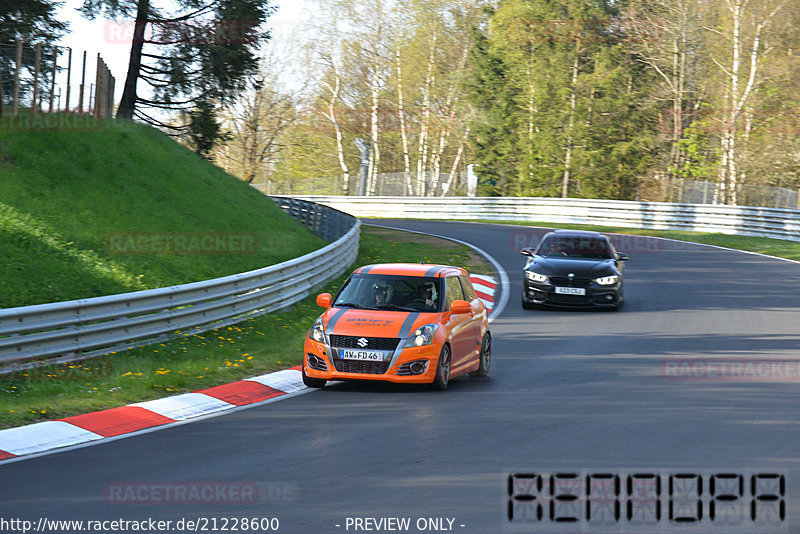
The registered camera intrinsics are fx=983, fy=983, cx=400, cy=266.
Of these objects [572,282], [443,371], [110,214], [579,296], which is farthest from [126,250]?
[443,371]

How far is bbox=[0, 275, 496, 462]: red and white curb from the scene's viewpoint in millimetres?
8711

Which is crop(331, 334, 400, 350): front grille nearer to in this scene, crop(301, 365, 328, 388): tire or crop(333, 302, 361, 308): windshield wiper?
crop(301, 365, 328, 388): tire

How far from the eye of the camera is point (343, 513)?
6.47 metres

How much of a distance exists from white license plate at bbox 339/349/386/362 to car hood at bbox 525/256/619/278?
9477 mm

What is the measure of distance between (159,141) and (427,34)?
42.4m

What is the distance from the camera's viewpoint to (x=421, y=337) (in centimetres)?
1157

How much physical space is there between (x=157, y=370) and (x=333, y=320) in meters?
2.53

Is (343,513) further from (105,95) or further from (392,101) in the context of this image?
(392,101)

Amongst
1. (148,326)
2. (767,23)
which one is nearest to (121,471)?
(148,326)

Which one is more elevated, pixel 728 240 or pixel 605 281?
pixel 728 240

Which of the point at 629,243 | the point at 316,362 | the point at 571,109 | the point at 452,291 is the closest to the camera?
the point at 316,362

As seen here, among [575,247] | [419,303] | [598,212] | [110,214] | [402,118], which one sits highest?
[402,118]

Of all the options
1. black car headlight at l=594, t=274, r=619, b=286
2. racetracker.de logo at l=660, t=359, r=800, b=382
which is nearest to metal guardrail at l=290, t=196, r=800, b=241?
black car headlight at l=594, t=274, r=619, b=286

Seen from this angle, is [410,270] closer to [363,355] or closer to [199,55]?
[363,355]
